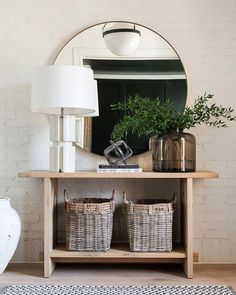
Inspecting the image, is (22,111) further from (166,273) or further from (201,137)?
(166,273)

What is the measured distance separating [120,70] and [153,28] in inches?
13.5

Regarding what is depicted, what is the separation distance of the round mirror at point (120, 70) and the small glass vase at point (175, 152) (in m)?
0.26

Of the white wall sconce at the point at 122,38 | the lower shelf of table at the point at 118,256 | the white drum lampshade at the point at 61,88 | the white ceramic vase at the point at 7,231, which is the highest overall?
the white wall sconce at the point at 122,38

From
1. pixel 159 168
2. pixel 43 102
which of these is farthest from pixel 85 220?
pixel 43 102

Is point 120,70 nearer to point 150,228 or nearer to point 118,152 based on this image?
point 118,152

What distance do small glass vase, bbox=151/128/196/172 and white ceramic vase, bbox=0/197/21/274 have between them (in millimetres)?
832

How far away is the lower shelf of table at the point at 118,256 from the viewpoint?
220cm

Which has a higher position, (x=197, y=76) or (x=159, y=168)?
(x=197, y=76)

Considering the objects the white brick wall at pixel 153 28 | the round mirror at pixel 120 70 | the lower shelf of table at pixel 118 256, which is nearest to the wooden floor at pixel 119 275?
the lower shelf of table at pixel 118 256

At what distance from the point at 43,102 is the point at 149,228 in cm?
88

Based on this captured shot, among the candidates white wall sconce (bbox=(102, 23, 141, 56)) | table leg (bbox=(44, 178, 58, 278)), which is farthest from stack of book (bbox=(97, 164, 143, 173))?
white wall sconce (bbox=(102, 23, 141, 56))

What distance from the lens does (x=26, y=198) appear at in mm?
2586

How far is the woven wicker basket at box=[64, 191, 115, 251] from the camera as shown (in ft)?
7.29

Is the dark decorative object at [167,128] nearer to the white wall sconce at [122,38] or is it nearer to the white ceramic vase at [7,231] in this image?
the white wall sconce at [122,38]
